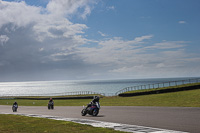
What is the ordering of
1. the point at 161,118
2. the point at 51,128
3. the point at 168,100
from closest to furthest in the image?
the point at 51,128, the point at 161,118, the point at 168,100

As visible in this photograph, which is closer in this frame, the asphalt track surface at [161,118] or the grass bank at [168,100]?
the asphalt track surface at [161,118]

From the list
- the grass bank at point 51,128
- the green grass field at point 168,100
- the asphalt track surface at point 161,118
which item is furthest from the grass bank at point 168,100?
the grass bank at point 51,128

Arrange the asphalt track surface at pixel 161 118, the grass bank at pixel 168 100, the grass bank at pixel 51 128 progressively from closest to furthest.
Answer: the grass bank at pixel 51 128
the asphalt track surface at pixel 161 118
the grass bank at pixel 168 100

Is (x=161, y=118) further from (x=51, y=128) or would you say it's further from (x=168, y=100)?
(x=168, y=100)

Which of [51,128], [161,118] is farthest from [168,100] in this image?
[51,128]

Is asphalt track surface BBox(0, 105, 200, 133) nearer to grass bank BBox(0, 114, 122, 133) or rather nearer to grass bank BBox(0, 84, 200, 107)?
grass bank BBox(0, 114, 122, 133)

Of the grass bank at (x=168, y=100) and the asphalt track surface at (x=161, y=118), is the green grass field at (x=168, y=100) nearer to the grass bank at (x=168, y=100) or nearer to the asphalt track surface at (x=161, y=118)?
the grass bank at (x=168, y=100)

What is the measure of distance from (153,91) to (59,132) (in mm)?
30563

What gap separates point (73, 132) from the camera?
1001cm

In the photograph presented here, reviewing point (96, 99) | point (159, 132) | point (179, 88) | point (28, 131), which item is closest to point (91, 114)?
point (96, 99)

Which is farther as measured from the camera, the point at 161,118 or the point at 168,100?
the point at 168,100

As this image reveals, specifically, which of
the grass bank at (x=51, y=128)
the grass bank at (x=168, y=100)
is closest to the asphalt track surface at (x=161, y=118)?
the grass bank at (x=51, y=128)

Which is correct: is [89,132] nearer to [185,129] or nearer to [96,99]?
[185,129]

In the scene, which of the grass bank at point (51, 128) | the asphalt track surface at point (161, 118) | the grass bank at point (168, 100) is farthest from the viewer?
the grass bank at point (168, 100)
